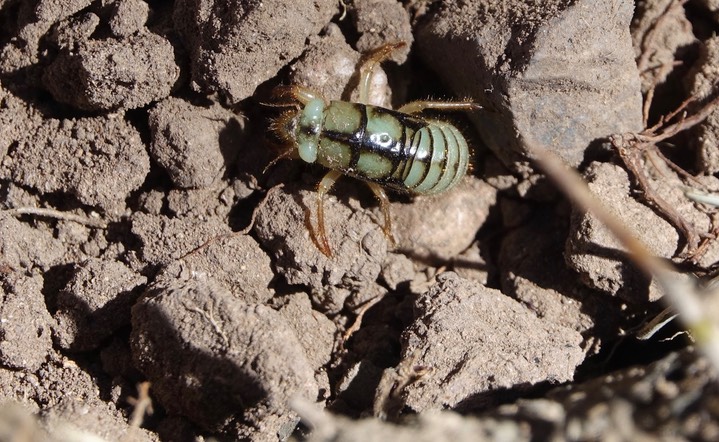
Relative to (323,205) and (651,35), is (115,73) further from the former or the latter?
(651,35)

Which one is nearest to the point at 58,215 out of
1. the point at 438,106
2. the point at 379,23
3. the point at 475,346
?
the point at 379,23

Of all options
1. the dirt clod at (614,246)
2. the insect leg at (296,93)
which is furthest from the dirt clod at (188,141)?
the dirt clod at (614,246)

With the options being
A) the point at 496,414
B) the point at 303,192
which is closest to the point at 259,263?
the point at 303,192

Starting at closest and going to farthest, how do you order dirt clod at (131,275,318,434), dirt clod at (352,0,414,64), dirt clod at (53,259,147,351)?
1. dirt clod at (131,275,318,434)
2. dirt clod at (53,259,147,351)
3. dirt clod at (352,0,414,64)

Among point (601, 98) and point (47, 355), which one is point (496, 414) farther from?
point (47, 355)

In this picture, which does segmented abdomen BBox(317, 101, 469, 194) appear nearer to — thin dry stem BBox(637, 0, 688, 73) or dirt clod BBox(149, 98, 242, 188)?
dirt clod BBox(149, 98, 242, 188)

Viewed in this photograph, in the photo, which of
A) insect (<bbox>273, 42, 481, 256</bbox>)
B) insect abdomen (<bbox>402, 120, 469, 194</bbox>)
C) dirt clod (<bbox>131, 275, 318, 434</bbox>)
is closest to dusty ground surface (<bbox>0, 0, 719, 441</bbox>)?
dirt clod (<bbox>131, 275, 318, 434</bbox>)

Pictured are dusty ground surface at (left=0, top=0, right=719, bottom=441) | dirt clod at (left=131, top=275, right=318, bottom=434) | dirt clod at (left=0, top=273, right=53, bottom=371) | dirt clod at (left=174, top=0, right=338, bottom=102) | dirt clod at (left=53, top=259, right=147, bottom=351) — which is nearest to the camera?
dirt clod at (left=131, top=275, right=318, bottom=434)
